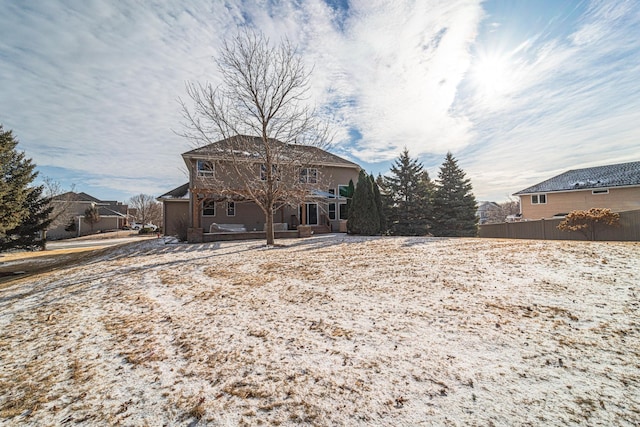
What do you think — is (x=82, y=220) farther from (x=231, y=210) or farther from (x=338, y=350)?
(x=338, y=350)

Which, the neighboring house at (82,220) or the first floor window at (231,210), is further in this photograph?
the neighboring house at (82,220)

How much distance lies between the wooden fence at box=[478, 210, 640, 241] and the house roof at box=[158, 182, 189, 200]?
2137 centimetres

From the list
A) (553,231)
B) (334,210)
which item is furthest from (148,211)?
(553,231)

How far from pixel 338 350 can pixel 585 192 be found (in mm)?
28982

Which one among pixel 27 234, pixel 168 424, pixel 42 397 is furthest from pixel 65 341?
pixel 27 234

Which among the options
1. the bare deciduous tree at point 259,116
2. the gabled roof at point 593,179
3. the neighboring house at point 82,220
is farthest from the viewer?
the neighboring house at point 82,220

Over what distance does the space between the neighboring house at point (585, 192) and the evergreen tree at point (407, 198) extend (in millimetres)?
12453

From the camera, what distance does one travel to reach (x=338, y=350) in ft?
9.12

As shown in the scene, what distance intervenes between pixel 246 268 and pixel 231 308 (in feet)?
9.46

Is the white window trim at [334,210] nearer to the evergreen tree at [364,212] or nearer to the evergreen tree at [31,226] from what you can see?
the evergreen tree at [364,212]

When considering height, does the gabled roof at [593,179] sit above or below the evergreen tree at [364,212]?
above

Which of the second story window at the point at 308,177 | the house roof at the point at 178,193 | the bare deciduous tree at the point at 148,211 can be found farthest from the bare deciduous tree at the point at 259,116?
the bare deciduous tree at the point at 148,211

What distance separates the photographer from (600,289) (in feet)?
13.5

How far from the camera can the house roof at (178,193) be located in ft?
60.2
